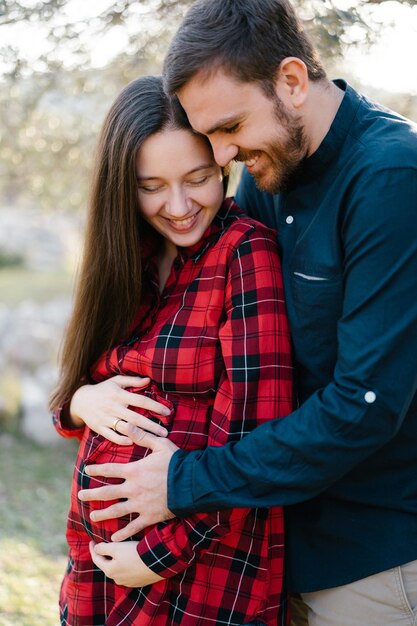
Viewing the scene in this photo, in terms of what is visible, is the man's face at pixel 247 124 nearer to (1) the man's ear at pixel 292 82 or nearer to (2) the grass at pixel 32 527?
(1) the man's ear at pixel 292 82

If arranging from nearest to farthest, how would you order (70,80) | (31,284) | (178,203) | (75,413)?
(178,203)
(75,413)
(70,80)
(31,284)

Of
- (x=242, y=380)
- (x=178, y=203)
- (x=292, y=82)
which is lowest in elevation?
(x=242, y=380)

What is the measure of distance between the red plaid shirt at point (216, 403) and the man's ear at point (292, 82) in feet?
1.16

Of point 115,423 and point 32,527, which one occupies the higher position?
point 115,423

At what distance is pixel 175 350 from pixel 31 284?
1192 centimetres

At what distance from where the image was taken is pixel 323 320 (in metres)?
1.86

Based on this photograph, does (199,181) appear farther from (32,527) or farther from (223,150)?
(32,527)

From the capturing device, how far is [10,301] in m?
11.9

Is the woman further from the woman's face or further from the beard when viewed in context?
the beard

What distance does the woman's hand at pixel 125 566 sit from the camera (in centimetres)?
196

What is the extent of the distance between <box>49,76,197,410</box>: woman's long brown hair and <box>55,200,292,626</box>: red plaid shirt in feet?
0.54

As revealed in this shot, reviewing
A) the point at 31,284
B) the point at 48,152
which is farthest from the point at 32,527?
the point at 31,284

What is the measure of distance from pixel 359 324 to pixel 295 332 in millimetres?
262

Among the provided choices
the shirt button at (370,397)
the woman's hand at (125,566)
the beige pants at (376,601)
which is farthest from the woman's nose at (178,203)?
the beige pants at (376,601)
